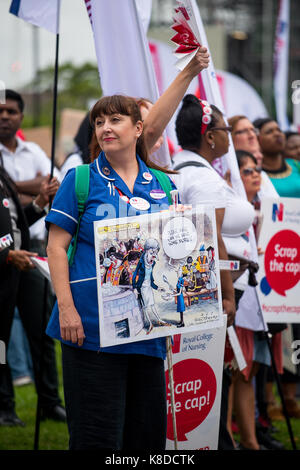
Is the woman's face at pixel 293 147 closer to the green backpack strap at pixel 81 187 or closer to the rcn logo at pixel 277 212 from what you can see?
the rcn logo at pixel 277 212

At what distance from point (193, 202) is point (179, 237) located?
0.86 metres

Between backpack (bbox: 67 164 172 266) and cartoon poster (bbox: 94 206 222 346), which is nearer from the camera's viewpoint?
cartoon poster (bbox: 94 206 222 346)

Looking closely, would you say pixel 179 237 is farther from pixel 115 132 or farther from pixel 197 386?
pixel 197 386

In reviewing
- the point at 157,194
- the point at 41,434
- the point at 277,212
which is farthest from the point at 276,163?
the point at 157,194

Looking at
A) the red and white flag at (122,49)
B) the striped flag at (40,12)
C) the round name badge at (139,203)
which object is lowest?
the round name badge at (139,203)

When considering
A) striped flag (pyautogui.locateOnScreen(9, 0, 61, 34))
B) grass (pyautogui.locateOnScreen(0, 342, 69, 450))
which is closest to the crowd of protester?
grass (pyautogui.locateOnScreen(0, 342, 69, 450))

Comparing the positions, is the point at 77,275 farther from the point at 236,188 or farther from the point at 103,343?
the point at 236,188

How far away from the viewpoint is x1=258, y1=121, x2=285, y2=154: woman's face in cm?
624

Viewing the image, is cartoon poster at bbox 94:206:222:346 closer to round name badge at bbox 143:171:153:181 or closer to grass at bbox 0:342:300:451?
round name badge at bbox 143:171:153:181

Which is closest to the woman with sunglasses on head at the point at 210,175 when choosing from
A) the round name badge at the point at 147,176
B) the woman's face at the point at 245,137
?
the round name badge at the point at 147,176

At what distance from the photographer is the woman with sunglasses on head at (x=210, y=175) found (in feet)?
12.7
